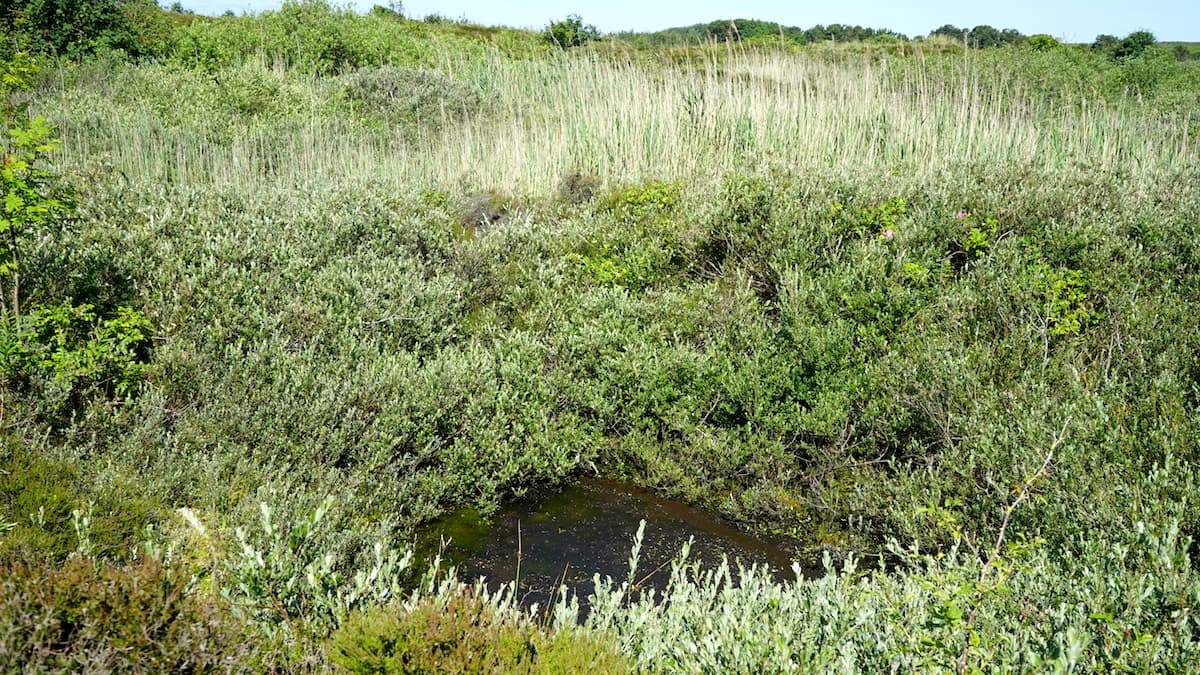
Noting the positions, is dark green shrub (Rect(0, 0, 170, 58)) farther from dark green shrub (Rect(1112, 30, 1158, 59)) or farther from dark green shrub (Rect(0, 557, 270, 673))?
dark green shrub (Rect(1112, 30, 1158, 59))

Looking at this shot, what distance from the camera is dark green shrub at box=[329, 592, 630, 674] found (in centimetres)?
249

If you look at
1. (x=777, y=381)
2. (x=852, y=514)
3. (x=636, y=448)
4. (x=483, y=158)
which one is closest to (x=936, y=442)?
(x=852, y=514)

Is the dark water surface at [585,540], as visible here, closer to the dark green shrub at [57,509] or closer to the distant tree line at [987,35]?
the dark green shrub at [57,509]

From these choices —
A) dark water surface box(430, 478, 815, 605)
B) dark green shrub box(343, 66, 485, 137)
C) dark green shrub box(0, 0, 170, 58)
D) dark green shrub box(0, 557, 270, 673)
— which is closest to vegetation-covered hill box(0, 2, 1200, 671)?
dark green shrub box(0, 557, 270, 673)

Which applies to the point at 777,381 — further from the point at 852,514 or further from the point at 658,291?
the point at 658,291

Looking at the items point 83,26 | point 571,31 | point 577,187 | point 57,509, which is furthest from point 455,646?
point 571,31

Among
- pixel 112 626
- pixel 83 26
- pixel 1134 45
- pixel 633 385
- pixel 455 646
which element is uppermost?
pixel 1134 45

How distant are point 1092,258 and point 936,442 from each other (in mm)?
2331

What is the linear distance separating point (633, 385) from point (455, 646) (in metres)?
3.77

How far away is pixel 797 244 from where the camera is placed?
6.95 meters

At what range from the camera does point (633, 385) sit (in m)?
6.22

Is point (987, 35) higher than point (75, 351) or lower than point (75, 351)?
higher

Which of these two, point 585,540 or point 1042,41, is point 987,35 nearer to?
point 1042,41

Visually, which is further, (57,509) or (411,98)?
(411,98)
